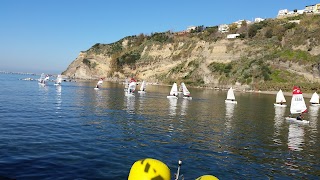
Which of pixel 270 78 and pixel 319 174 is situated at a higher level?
pixel 270 78

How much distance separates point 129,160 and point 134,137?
792 centimetres

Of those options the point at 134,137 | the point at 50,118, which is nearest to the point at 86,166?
the point at 134,137

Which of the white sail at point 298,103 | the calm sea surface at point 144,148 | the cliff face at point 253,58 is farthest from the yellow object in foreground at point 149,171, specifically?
the cliff face at point 253,58

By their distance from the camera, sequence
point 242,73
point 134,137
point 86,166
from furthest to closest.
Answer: point 242,73 < point 134,137 < point 86,166

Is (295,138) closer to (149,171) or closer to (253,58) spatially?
(149,171)

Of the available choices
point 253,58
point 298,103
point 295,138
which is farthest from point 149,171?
point 253,58

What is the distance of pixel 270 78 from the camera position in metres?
141

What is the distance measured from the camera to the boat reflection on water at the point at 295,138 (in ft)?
91.1

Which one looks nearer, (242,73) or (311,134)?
(311,134)

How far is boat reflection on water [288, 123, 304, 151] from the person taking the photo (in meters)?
27.8

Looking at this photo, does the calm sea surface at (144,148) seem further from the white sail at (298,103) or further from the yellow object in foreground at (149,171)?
the white sail at (298,103)

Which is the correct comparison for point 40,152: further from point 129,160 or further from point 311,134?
point 311,134

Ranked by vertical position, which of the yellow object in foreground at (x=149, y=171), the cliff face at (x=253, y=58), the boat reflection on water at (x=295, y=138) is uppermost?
the cliff face at (x=253, y=58)

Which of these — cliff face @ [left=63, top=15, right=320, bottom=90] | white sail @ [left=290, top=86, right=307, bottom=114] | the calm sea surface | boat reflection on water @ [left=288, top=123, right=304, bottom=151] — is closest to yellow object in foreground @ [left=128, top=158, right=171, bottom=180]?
the calm sea surface
